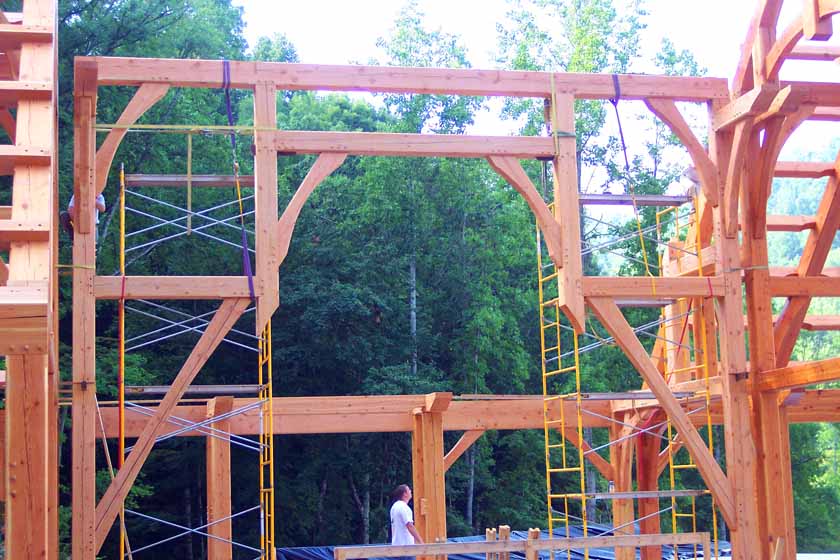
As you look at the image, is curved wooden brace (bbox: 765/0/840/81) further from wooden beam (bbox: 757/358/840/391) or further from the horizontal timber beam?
wooden beam (bbox: 757/358/840/391)

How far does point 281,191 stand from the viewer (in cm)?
2445

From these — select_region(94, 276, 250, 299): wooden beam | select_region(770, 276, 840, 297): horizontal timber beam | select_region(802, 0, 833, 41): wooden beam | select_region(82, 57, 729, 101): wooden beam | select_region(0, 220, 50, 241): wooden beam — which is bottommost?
select_region(0, 220, 50, 241): wooden beam

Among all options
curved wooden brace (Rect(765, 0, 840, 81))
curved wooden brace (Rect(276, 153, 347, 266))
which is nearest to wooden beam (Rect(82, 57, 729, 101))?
curved wooden brace (Rect(765, 0, 840, 81))

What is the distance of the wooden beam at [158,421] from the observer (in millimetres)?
9477

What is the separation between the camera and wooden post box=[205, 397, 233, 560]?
11562 mm

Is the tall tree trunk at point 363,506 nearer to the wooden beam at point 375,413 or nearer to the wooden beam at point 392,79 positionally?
the wooden beam at point 375,413

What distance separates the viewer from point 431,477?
40.2 ft

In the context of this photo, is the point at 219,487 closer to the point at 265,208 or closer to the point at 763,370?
the point at 265,208

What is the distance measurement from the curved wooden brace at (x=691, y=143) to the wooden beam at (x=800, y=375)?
1.87 m

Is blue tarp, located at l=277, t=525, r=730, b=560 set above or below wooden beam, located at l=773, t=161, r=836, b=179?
below

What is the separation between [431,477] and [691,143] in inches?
183

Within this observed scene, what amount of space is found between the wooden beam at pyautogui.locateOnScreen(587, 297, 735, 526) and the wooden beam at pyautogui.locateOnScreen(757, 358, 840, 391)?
1.12m

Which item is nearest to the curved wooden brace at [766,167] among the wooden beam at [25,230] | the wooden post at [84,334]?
the wooden post at [84,334]

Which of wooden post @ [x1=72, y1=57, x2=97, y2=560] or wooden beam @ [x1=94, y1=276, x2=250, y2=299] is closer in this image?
wooden post @ [x1=72, y1=57, x2=97, y2=560]
